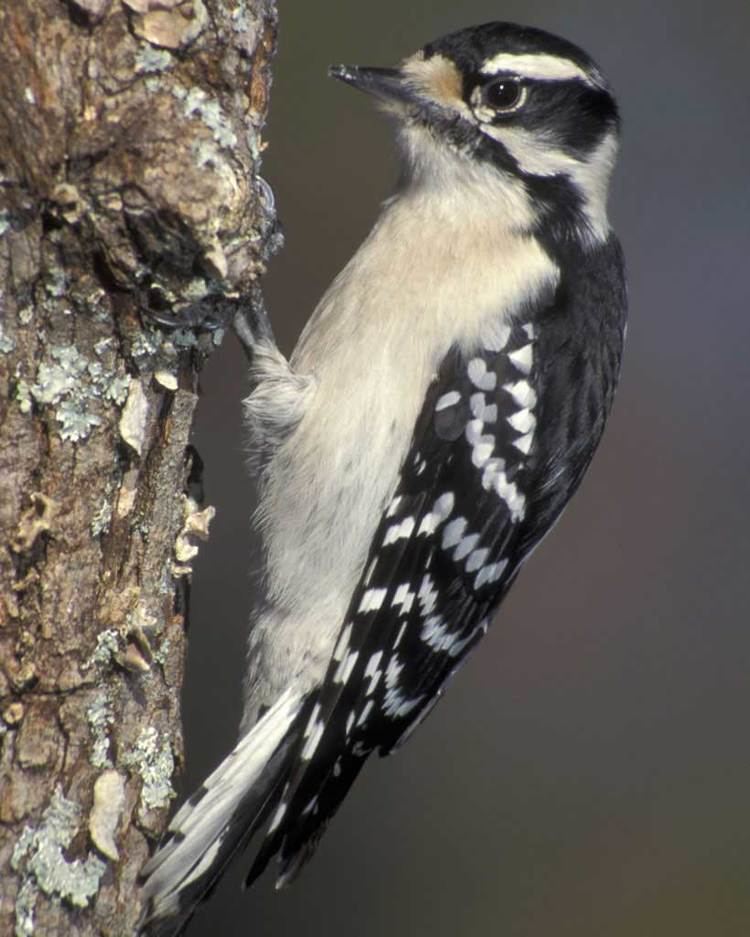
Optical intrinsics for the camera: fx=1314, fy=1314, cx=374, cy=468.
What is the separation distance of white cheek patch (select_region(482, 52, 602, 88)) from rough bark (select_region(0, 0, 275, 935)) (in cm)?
68

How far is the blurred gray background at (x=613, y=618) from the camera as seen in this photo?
406 centimetres

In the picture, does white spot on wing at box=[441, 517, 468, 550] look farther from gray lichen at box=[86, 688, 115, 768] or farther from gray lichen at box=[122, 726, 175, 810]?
gray lichen at box=[86, 688, 115, 768]

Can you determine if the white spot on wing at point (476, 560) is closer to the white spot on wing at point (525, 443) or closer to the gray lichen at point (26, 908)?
the white spot on wing at point (525, 443)

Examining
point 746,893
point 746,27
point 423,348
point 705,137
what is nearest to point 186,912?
point 423,348

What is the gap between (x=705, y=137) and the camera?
4535 millimetres

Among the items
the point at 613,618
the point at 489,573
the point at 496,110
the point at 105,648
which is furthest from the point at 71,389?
the point at 613,618

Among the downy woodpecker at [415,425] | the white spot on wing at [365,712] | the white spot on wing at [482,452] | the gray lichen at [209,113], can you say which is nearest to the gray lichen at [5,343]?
the gray lichen at [209,113]

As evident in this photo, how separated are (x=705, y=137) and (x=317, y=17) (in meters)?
1.42

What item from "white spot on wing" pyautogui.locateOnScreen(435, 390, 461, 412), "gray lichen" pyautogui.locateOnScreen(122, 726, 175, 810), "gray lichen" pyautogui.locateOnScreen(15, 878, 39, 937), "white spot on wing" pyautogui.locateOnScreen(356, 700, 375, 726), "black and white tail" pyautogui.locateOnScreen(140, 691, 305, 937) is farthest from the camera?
"white spot on wing" pyautogui.locateOnScreen(356, 700, 375, 726)

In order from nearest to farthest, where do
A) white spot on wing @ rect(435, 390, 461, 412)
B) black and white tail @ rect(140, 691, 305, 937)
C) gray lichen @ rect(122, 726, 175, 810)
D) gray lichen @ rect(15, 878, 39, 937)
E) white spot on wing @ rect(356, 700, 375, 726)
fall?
gray lichen @ rect(15, 878, 39, 937)
gray lichen @ rect(122, 726, 175, 810)
black and white tail @ rect(140, 691, 305, 937)
white spot on wing @ rect(435, 390, 461, 412)
white spot on wing @ rect(356, 700, 375, 726)

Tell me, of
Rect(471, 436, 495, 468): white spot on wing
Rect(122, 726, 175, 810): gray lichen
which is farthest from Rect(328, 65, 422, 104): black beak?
Rect(122, 726, 175, 810): gray lichen

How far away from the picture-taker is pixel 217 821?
8.58 feet

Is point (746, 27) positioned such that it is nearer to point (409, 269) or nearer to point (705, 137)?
point (705, 137)

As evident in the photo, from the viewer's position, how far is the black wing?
8.86 feet
